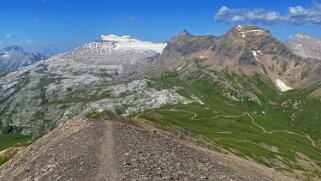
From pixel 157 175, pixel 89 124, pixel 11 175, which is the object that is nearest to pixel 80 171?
pixel 157 175

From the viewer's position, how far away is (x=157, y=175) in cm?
6059

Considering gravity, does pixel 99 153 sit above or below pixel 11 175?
above

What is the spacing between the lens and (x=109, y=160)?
65.8 m

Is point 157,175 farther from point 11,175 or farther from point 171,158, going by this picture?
point 11,175

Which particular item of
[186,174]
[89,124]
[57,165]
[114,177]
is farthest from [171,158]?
[89,124]

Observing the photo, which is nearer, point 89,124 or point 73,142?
point 73,142

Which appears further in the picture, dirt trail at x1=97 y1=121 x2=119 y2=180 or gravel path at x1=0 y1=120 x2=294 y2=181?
gravel path at x1=0 y1=120 x2=294 y2=181

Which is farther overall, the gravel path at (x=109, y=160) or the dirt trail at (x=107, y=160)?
the gravel path at (x=109, y=160)

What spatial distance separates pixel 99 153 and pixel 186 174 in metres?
14.4

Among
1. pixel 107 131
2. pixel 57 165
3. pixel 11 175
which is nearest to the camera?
pixel 57 165

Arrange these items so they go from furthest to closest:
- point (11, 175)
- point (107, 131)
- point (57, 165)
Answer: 1. point (107, 131)
2. point (11, 175)
3. point (57, 165)

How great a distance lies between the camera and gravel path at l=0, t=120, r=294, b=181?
62.0m

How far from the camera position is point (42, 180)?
62.8 metres

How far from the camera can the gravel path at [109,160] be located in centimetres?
6200
